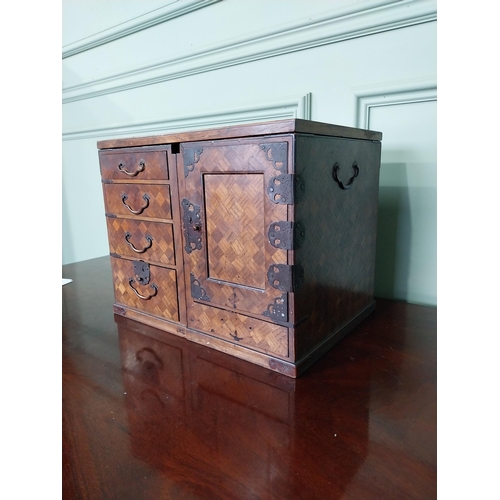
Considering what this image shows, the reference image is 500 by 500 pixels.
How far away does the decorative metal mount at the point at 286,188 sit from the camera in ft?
2.02

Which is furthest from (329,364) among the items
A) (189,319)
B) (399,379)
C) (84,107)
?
(84,107)

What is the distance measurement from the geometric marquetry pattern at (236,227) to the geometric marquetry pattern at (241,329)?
7 centimetres

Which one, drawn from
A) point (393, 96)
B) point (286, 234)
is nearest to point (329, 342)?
point (286, 234)

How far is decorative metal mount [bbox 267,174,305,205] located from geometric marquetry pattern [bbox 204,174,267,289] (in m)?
0.03

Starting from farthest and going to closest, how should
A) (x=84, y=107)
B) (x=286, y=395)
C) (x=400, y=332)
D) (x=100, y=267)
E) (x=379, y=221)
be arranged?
1. (x=84, y=107)
2. (x=100, y=267)
3. (x=379, y=221)
4. (x=400, y=332)
5. (x=286, y=395)

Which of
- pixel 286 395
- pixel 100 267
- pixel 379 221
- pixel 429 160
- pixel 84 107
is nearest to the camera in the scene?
pixel 286 395

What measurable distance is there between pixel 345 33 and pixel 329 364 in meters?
0.79

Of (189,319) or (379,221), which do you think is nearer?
(189,319)

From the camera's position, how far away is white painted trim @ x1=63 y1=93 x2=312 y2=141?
3.61ft

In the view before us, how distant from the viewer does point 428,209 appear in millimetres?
950

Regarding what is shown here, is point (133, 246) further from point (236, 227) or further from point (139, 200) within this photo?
point (236, 227)

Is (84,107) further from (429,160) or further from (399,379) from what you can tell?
(399,379)

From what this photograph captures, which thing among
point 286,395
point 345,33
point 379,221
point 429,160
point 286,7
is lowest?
point 286,395

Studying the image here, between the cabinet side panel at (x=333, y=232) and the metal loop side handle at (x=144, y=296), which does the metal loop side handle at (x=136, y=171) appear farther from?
the cabinet side panel at (x=333, y=232)
